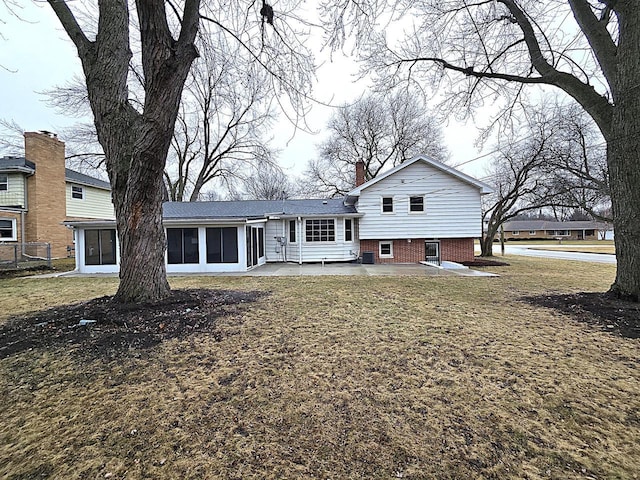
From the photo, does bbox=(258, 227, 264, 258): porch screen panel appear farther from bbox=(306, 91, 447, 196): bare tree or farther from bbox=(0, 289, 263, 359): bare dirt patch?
bbox=(306, 91, 447, 196): bare tree

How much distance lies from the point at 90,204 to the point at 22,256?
6.26 meters

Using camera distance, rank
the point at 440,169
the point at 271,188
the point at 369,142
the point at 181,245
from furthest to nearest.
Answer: the point at 271,188
the point at 369,142
the point at 440,169
the point at 181,245

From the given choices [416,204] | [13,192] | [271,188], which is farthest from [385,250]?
[271,188]

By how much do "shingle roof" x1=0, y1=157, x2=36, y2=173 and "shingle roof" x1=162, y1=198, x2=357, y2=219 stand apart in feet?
22.1

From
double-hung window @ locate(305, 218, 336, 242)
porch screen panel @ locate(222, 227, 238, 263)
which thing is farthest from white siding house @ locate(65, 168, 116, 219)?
double-hung window @ locate(305, 218, 336, 242)

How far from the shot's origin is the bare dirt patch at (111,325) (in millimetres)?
4484

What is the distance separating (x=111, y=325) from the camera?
5.09m

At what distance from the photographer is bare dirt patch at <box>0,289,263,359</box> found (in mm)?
4484

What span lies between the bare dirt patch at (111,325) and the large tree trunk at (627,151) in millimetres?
7574

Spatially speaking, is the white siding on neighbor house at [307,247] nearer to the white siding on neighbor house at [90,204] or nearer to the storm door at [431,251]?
the storm door at [431,251]

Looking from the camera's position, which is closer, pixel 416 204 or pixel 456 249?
pixel 416 204

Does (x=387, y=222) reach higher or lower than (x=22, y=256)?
higher

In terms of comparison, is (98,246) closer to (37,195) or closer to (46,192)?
(37,195)

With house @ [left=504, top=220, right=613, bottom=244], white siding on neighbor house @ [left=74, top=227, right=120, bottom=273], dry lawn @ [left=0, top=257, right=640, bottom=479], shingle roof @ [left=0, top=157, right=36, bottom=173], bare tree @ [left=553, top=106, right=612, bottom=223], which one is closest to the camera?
dry lawn @ [left=0, top=257, right=640, bottom=479]
